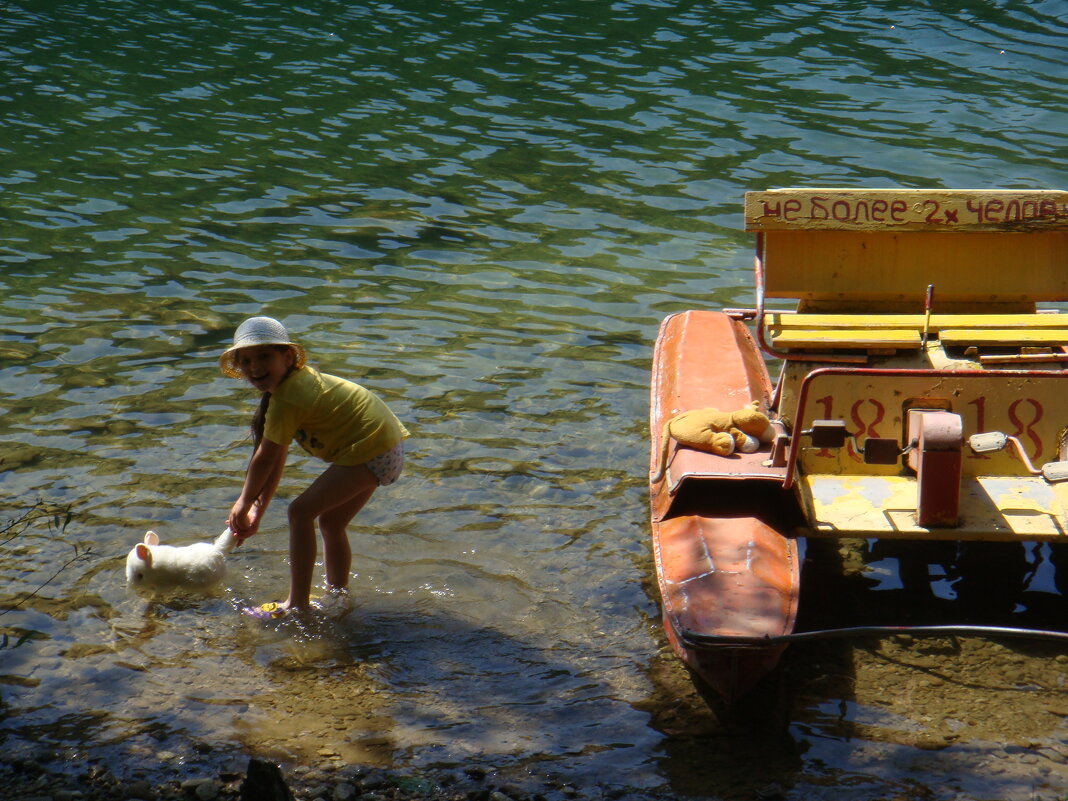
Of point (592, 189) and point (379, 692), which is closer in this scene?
point (379, 692)

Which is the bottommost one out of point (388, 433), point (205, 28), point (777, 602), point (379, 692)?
point (379, 692)

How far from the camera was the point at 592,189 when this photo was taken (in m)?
12.4

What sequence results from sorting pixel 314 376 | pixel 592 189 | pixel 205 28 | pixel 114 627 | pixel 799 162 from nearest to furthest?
pixel 314 376 < pixel 114 627 < pixel 592 189 < pixel 799 162 < pixel 205 28

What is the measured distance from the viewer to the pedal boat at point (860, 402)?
4.89 m

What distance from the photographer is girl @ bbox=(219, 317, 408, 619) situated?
492cm

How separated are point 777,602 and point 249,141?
1052 cm

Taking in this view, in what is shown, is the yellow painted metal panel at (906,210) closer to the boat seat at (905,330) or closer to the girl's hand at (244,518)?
the boat seat at (905,330)

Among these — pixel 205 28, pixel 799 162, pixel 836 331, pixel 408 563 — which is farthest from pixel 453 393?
pixel 205 28

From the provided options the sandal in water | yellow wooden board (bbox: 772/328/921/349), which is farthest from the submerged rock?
yellow wooden board (bbox: 772/328/921/349)

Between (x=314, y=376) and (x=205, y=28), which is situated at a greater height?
(x=205, y=28)

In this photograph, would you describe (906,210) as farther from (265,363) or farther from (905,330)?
(265,363)

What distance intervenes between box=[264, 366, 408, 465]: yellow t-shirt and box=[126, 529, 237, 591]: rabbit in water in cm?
67

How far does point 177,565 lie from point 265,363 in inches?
45.7

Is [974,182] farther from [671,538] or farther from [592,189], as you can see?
[671,538]
